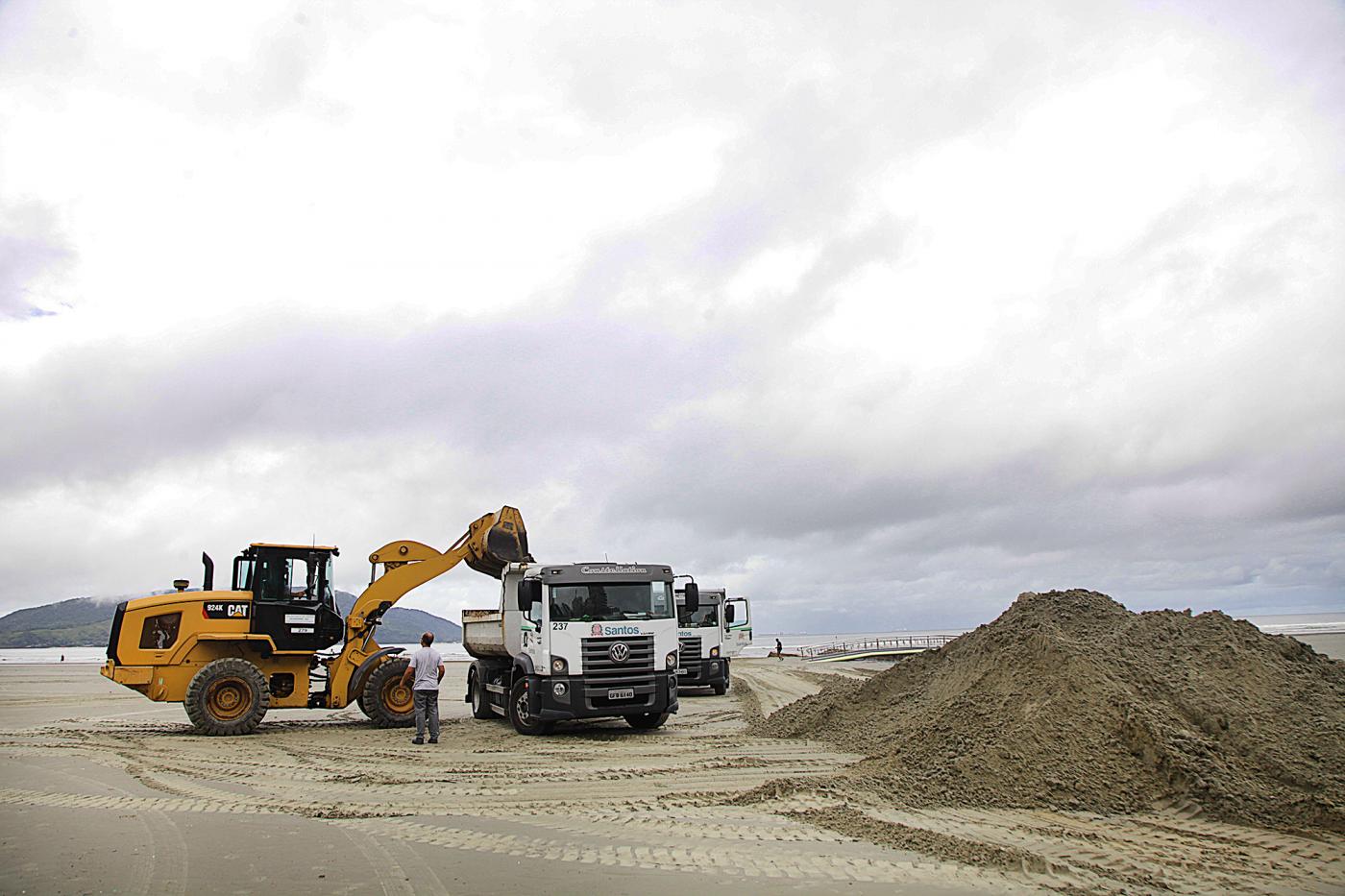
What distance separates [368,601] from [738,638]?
47.9 ft

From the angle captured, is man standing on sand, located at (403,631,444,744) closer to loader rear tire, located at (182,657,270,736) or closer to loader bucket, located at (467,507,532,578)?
loader bucket, located at (467,507,532,578)

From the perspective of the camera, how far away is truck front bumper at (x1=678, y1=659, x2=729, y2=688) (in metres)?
23.9

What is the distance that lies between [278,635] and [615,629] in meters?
6.46

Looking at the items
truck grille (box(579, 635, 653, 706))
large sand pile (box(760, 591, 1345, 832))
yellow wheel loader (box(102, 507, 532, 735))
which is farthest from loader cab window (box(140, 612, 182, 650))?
large sand pile (box(760, 591, 1345, 832))

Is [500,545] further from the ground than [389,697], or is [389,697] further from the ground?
[500,545]

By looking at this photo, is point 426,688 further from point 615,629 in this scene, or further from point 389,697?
point 615,629

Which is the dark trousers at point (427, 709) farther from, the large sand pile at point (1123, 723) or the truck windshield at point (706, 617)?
the truck windshield at point (706, 617)

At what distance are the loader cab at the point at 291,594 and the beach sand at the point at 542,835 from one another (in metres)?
3.16

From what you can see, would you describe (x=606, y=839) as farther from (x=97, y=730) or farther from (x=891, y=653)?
(x=891, y=653)

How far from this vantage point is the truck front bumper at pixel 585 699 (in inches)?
607

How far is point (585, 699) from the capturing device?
1545cm

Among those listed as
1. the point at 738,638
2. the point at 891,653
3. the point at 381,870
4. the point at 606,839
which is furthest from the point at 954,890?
the point at 891,653

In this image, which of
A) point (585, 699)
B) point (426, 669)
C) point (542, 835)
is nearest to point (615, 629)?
point (585, 699)

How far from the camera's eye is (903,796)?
388 inches
